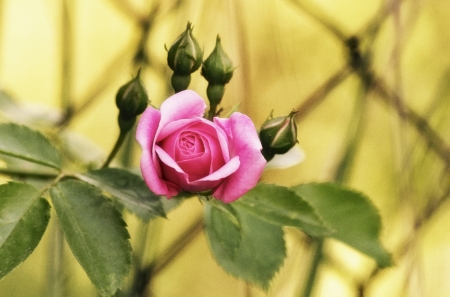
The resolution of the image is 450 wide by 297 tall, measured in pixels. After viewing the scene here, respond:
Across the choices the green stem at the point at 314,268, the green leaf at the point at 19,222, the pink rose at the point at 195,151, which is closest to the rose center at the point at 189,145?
the pink rose at the point at 195,151

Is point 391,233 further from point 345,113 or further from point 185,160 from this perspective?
point 185,160

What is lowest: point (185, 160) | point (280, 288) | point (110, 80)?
point (280, 288)

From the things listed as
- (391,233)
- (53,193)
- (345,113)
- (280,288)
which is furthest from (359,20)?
(53,193)

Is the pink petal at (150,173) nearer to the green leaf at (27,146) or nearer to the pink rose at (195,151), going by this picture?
the pink rose at (195,151)

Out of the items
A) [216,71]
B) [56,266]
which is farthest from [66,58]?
[216,71]

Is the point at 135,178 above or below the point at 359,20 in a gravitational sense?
below

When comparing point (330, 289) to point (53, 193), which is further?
point (330, 289)
